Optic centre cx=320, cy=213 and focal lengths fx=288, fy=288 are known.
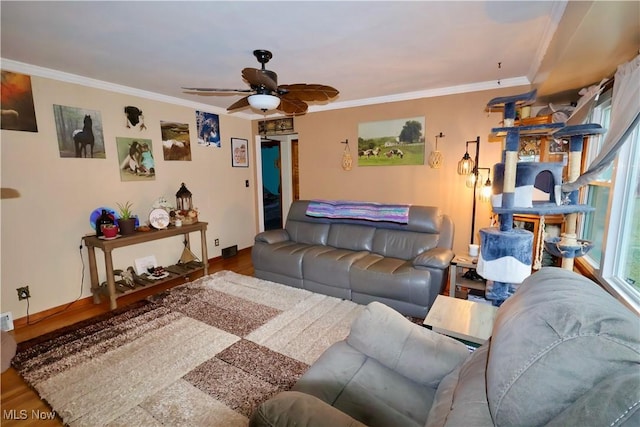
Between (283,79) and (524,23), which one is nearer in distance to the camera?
(524,23)

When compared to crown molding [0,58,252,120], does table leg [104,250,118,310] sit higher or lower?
lower

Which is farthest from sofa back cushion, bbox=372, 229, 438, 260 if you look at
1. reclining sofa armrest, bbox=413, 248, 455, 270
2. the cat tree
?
the cat tree

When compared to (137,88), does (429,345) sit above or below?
below

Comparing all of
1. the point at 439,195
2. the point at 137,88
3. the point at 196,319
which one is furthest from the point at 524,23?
the point at 137,88

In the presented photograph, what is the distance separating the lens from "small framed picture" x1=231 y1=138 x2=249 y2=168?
4.50 m

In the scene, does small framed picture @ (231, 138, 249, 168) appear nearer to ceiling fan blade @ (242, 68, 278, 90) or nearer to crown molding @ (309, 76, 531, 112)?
crown molding @ (309, 76, 531, 112)

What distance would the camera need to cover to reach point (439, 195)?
11.6 feet

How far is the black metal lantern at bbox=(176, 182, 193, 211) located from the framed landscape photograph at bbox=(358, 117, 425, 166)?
2.30 m

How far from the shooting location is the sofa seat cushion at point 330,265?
2883 millimetres

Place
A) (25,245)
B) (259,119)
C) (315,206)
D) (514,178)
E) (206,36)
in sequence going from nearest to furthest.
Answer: (514,178), (206,36), (25,245), (315,206), (259,119)

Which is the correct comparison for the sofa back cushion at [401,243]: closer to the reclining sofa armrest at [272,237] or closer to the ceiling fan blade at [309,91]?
the reclining sofa armrest at [272,237]

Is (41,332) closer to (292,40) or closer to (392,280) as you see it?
(392,280)

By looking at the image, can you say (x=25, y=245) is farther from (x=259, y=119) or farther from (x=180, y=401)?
(x=259, y=119)

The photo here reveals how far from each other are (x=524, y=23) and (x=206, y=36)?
6.98ft
